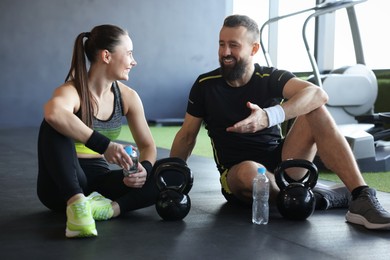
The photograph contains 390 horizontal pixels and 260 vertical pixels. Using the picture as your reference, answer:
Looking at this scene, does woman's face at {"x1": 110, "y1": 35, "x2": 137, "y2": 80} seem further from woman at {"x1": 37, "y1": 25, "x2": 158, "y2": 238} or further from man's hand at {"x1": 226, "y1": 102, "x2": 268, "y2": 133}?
man's hand at {"x1": 226, "y1": 102, "x2": 268, "y2": 133}

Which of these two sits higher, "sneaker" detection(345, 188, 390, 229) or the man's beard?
the man's beard

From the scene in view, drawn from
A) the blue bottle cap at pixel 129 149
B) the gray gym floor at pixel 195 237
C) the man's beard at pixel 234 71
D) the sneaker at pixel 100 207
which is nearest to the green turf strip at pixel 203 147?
the gray gym floor at pixel 195 237

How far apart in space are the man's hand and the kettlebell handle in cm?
20

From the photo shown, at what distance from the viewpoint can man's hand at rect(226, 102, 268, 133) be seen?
2224mm

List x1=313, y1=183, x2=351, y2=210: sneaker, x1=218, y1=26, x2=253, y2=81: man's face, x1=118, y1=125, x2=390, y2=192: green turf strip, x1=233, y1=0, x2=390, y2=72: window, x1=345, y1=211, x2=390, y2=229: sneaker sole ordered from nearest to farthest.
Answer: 1. x1=345, y1=211, x2=390, y2=229: sneaker sole
2. x1=218, y1=26, x2=253, y2=81: man's face
3. x1=313, y1=183, x2=351, y2=210: sneaker
4. x1=118, y1=125, x2=390, y2=192: green turf strip
5. x1=233, y1=0, x2=390, y2=72: window

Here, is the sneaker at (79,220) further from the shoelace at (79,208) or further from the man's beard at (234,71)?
the man's beard at (234,71)

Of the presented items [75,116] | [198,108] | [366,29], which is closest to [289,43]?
[366,29]

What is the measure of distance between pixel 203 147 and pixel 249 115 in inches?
131

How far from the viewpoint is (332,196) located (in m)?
2.74

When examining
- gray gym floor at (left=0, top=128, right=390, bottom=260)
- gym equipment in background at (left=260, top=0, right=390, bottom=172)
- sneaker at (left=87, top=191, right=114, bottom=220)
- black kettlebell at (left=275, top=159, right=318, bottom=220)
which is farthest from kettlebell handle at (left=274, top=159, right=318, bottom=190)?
gym equipment in background at (left=260, top=0, right=390, bottom=172)

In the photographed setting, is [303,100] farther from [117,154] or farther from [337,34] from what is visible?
[337,34]

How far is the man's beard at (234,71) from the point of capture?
2553 millimetres

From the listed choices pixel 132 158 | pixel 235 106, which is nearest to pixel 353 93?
pixel 235 106

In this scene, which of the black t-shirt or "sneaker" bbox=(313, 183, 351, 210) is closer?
the black t-shirt
